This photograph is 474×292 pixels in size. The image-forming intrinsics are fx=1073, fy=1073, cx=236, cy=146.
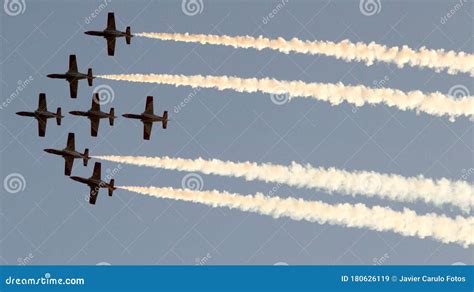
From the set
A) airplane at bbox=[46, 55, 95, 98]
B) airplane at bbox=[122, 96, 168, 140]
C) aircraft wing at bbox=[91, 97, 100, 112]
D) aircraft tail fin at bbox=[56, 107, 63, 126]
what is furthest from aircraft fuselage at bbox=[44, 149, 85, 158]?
airplane at bbox=[122, 96, 168, 140]

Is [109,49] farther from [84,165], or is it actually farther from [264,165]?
[264,165]

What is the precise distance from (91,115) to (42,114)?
456cm

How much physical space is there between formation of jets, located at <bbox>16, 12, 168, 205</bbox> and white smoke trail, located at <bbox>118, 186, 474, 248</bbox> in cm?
808

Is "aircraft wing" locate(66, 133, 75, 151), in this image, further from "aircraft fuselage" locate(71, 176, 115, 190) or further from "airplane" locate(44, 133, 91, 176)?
"aircraft fuselage" locate(71, 176, 115, 190)

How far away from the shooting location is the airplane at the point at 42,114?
8644cm

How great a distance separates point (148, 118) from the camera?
83625 mm

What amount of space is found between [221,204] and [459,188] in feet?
55.0

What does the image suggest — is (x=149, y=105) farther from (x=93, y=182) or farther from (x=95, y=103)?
(x=93, y=182)

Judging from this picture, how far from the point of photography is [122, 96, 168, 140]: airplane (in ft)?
273

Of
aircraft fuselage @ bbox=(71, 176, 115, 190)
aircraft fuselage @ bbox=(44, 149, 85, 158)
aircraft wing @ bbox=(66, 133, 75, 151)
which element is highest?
aircraft wing @ bbox=(66, 133, 75, 151)

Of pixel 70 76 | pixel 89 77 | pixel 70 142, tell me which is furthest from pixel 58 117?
pixel 89 77

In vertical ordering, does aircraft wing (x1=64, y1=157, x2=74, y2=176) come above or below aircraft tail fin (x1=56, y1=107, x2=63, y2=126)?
below

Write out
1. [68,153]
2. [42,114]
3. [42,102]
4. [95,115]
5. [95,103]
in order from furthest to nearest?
[42,102] < [42,114] < [68,153] < [95,103] < [95,115]

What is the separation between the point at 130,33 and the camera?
273 ft
